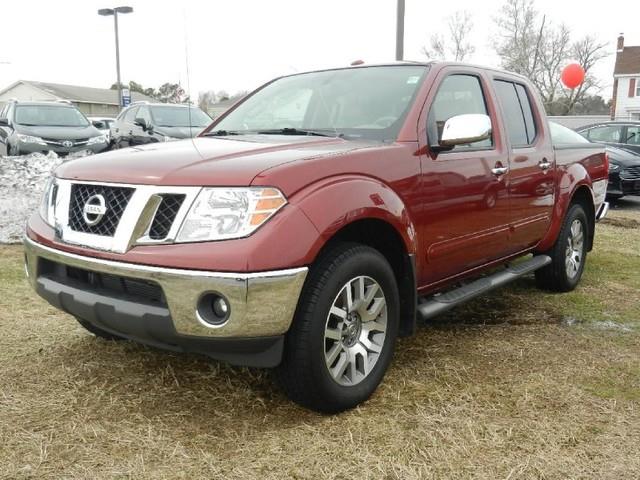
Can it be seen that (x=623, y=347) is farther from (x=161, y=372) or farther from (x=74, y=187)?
(x=74, y=187)

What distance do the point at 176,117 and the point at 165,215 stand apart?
1023 centimetres

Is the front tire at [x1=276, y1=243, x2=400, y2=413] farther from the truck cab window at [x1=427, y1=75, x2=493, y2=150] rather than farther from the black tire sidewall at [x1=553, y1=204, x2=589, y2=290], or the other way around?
the black tire sidewall at [x1=553, y1=204, x2=589, y2=290]

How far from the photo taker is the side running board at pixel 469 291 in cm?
343

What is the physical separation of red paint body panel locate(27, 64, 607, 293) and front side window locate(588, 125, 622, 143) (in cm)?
1004

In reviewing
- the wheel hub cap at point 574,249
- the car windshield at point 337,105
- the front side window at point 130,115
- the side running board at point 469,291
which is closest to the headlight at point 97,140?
the front side window at point 130,115

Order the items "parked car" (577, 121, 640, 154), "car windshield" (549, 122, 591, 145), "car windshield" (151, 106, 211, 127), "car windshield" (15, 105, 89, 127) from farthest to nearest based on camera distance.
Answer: "parked car" (577, 121, 640, 154) → "car windshield" (151, 106, 211, 127) → "car windshield" (15, 105, 89, 127) → "car windshield" (549, 122, 591, 145)

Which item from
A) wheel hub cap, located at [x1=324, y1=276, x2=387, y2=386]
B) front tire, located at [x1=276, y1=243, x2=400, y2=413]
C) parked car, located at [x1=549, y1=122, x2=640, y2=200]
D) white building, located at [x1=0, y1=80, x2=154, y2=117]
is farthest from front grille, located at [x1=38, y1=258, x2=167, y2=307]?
white building, located at [x1=0, y1=80, x2=154, y2=117]

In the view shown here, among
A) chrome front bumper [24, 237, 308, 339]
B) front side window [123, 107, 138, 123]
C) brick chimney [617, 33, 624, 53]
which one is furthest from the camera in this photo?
brick chimney [617, 33, 624, 53]

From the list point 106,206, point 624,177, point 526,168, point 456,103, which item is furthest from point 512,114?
point 624,177

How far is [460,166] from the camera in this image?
3.59 meters

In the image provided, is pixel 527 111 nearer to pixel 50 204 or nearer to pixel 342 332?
pixel 342 332

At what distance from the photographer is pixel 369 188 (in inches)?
116

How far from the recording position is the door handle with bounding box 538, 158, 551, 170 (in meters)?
4.52

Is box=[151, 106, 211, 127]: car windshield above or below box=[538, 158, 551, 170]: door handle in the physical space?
above
